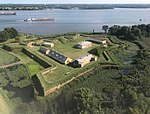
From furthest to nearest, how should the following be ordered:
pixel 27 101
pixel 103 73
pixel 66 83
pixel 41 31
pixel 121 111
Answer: pixel 41 31 → pixel 103 73 → pixel 66 83 → pixel 27 101 → pixel 121 111

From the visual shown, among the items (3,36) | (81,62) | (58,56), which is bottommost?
(3,36)

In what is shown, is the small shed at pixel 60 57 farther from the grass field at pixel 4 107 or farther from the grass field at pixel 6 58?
the grass field at pixel 4 107

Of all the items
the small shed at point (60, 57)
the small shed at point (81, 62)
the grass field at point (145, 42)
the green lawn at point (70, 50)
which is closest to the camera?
the small shed at point (81, 62)

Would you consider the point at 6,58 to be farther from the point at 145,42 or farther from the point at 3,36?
the point at 145,42

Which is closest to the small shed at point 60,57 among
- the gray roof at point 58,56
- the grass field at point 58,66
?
the gray roof at point 58,56

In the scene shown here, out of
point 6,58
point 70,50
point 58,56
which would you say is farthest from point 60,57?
point 6,58

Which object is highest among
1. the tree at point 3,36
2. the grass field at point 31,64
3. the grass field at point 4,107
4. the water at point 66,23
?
the grass field at point 4,107

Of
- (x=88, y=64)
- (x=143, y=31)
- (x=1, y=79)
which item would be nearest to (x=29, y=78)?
(x=1, y=79)

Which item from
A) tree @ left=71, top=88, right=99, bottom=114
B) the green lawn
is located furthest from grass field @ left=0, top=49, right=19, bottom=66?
tree @ left=71, top=88, right=99, bottom=114

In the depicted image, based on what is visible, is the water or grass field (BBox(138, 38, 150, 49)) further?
the water

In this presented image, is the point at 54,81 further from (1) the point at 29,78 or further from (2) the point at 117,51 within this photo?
(2) the point at 117,51

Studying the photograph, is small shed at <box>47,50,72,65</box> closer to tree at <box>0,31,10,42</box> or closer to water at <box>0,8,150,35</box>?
tree at <box>0,31,10,42</box>
